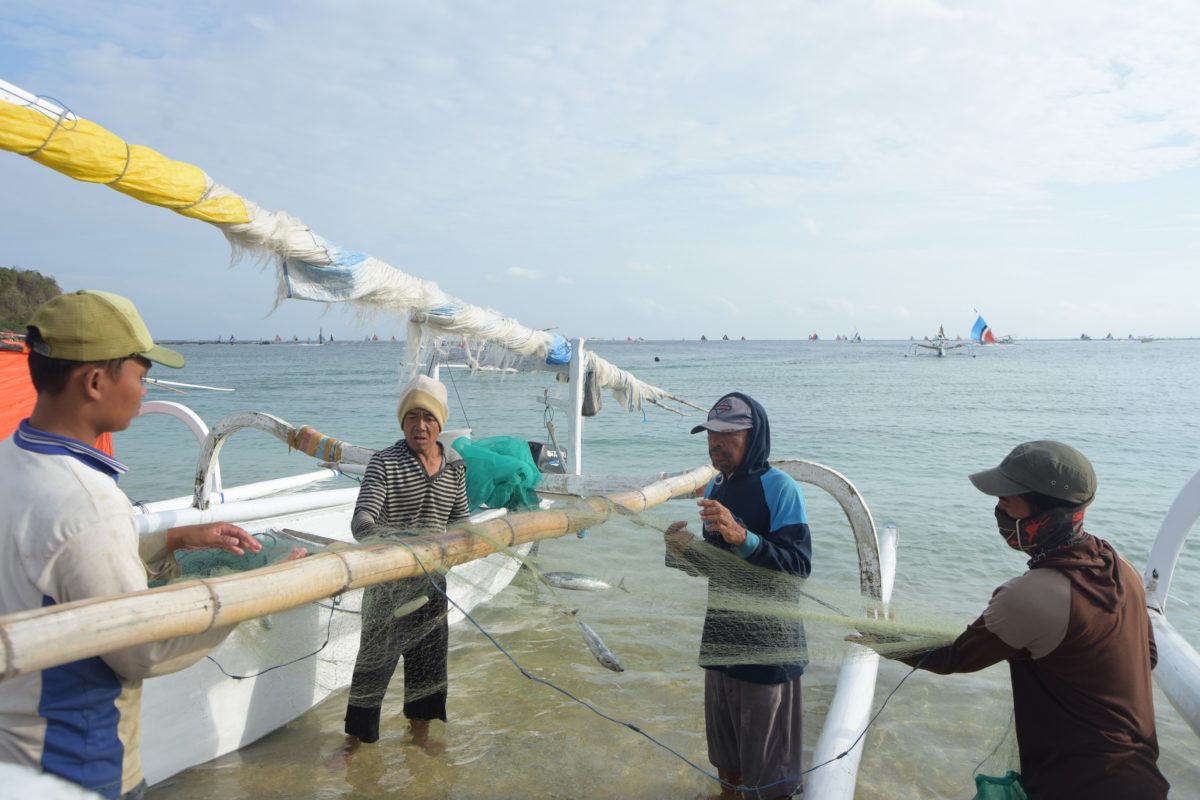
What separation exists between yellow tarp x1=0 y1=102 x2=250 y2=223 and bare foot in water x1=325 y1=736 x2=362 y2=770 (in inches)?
114

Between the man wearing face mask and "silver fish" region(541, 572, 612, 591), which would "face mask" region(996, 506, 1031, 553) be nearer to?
the man wearing face mask

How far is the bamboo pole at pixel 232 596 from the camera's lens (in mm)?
1344

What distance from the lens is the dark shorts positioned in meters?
3.07

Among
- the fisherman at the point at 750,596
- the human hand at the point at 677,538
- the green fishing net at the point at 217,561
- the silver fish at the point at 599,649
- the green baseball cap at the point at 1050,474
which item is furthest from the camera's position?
the human hand at the point at 677,538

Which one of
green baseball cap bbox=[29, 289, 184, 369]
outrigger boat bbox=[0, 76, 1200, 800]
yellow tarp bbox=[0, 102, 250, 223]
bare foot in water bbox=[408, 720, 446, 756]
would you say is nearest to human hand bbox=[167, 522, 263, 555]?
outrigger boat bbox=[0, 76, 1200, 800]

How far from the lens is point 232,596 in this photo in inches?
67.6

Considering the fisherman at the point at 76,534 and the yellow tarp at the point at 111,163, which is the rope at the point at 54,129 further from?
the fisherman at the point at 76,534

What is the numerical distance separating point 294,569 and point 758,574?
1797 millimetres

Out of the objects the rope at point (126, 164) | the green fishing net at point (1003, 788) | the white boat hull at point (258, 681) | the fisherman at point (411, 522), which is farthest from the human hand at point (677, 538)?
the rope at point (126, 164)

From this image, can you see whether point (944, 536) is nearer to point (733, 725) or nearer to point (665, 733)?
point (665, 733)

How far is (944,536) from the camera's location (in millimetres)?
10156

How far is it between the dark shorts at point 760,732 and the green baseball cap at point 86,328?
2.50m

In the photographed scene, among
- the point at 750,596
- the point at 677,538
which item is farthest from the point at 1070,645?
the point at 677,538

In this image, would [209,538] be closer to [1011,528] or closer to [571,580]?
[571,580]
